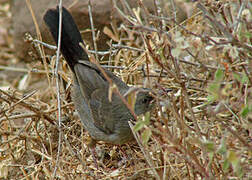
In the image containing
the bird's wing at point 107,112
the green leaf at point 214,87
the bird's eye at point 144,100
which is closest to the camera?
the green leaf at point 214,87

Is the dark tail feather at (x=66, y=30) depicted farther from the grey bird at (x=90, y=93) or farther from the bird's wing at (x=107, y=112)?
the bird's wing at (x=107, y=112)

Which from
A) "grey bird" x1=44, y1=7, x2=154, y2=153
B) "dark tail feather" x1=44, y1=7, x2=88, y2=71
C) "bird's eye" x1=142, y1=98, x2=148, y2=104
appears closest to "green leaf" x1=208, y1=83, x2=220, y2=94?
"bird's eye" x1=142, y1=98, x2=148, y2=104

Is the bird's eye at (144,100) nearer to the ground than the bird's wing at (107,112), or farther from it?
farther from it

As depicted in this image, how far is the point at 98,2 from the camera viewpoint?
6.00 meters

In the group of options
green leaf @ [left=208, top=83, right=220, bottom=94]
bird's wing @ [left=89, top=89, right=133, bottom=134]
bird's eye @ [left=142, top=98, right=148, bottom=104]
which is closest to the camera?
green leaf @ [left=208, top=83, right=220, bottom=94]

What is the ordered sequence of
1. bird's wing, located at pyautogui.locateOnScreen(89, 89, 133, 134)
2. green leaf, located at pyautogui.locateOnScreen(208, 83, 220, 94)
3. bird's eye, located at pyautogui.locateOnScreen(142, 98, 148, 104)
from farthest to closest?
bird's wing, located at pyautogui.locateOnScreen(89, 89, 133, 134)
bird's eye, located at pyautogui.locateOnScreen(142, 98, 148, 104)
green leaf, located at pyautogui.locateOnScreen(208, 83, 220, 94)

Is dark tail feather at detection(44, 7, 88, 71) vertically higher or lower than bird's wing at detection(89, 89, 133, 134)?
higher

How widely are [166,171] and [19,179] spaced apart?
1689mm

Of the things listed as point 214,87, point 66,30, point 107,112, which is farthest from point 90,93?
point 214,87

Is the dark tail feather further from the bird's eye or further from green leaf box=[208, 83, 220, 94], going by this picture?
green leaf box=[208, 83, 220, 94]

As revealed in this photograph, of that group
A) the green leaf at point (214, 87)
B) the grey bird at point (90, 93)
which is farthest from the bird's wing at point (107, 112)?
the green leaf at point (214, 87)

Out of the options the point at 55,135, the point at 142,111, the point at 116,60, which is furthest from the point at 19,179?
the point at 116,60

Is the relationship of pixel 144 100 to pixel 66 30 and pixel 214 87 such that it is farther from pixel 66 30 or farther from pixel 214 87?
pixel 214 87

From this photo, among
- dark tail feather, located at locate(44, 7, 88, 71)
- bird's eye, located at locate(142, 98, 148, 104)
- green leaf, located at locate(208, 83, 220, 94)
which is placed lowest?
bird's eye, located at locate(142, 98, 148, 104)
